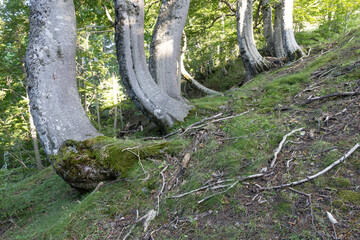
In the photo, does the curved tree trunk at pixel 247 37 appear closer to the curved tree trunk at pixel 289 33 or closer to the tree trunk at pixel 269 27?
the curved tree trunk at pixel 289 33

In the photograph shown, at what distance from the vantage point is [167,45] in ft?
17.4

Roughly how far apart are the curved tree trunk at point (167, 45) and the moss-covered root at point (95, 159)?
2352mm

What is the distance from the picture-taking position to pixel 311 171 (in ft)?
6.76

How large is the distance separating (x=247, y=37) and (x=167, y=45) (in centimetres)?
385

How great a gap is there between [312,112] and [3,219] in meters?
6.09

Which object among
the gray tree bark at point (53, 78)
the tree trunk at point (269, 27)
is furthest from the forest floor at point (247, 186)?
the tree trunk at point (269, 27)

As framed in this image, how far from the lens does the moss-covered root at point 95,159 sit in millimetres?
3240

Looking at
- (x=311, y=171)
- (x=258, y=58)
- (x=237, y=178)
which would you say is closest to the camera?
(x=311, y=171)

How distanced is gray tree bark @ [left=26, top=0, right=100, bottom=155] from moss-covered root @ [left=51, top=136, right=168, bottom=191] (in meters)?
0.22

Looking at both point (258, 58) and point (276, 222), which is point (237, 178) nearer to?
point (276, 222)

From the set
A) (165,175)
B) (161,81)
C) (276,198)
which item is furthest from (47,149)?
(276,198)

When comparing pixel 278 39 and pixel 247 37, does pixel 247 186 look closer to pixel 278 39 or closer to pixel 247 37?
pixel 247 37

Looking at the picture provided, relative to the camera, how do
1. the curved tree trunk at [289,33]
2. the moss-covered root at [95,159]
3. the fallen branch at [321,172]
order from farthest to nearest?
1. the curved tree trunk at [289,33]
2. the moss-covered root at [95,159]
3. the fallen branch at [321,172]

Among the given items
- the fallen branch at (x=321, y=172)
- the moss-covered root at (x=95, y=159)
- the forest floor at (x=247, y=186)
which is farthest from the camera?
the moss-covered root at (x=95, y=159)
